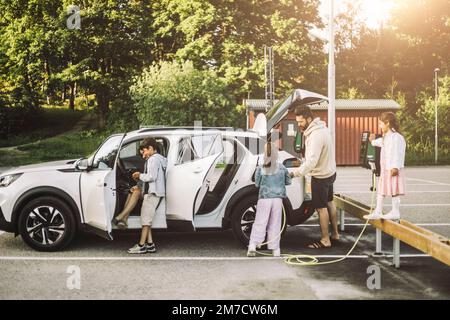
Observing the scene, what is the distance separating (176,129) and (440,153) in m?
27.5

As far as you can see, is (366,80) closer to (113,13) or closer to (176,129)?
(113,13)

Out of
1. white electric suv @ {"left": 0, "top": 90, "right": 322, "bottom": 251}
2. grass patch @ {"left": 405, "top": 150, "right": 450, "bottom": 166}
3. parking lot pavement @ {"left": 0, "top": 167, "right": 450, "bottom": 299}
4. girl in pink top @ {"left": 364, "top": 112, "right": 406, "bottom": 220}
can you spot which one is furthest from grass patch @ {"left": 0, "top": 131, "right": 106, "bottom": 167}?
girl in pink top @ {"left": 364, "top": 112, "right": 406, "bottom": 220}

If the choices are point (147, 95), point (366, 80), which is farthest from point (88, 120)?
point (366, 80)

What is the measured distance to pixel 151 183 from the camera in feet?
25.6

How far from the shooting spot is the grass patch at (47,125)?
136 feet

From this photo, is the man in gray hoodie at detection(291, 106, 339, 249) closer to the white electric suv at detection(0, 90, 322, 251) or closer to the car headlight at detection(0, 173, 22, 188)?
the white electric suv at detection(0, 90, 322, 251)

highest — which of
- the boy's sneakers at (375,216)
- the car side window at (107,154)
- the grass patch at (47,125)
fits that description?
the grass patch at (47,125)

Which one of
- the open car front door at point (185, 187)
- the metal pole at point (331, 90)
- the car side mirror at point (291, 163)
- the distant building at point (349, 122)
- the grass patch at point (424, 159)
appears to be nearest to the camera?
the open car front door at point (185, 187)

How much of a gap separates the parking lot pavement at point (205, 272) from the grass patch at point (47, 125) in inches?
1344

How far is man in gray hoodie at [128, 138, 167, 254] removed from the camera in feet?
25.6

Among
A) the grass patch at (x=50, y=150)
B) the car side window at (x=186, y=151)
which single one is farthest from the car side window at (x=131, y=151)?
the grass patch at (x=50, y=150)

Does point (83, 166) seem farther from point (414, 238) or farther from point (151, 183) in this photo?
point (414, 238)

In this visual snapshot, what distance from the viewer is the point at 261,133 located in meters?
8.62

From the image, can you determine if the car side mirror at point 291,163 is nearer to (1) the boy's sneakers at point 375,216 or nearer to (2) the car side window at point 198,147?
(2) the car side window at point 198,147
